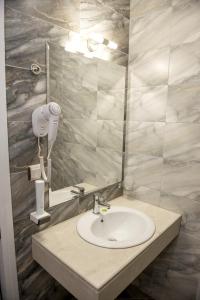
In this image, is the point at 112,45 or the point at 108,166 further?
the point at 108,166

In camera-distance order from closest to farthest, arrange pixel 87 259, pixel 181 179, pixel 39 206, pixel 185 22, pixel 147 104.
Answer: pixel 87 259
pixel 39 206
pixel 185 22
pixel 181 179
pixel 147 104

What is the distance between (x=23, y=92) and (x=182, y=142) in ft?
3.55

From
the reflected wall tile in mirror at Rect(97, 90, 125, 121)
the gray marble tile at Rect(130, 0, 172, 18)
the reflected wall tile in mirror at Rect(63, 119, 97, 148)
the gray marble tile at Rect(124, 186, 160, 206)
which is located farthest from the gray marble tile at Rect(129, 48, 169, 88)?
the gray marble tile at Rect(124, 186, 160, 206)

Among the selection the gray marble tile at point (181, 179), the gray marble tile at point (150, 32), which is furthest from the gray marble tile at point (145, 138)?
the gray marble tile at point (150, 32)

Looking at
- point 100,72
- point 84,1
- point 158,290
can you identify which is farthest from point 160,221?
point 84,1

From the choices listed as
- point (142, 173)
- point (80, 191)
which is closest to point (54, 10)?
point (80, 191)

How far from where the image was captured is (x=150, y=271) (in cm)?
172

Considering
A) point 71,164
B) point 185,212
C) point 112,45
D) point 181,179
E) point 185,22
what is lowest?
point 185,212

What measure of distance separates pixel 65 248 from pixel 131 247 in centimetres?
35

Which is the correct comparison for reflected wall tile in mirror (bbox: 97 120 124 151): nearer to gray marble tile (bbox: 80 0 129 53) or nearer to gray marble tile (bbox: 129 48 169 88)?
gray marble tile (bbox: 129 48 169 88)

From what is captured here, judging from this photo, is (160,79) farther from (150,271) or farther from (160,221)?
(150,271)

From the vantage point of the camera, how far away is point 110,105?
1623mm

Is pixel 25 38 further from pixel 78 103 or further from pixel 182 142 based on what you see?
pixel 182 142

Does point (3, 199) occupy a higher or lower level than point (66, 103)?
lower
